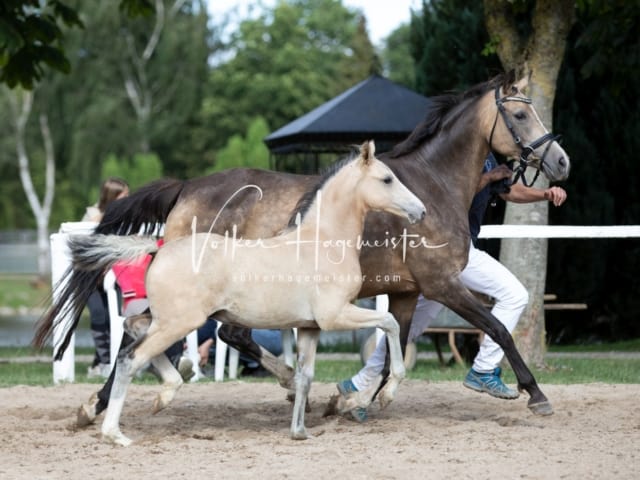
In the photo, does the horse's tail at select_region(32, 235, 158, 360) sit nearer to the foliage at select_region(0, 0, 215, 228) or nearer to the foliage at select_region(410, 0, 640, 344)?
the foliage at select_region(410, 0, 640, 344)

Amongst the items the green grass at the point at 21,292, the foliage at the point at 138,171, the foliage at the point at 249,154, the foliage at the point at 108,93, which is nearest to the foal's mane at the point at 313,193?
the green grass at the point at 21,292

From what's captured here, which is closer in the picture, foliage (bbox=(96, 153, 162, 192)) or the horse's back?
the horse's back

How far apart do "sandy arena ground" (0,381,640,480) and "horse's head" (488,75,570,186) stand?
1637 mm

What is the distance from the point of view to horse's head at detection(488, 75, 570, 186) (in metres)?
6.51

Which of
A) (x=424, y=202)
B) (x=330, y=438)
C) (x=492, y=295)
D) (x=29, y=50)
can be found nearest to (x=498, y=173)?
(x=424, y=202)

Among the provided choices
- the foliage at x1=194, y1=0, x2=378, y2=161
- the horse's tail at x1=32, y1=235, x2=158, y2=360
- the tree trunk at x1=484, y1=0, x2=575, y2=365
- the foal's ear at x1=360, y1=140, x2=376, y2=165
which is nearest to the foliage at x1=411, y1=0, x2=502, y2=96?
the tree trunk at x1=484, y1=0, x2=575, y2=365

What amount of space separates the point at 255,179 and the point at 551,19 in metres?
4.27

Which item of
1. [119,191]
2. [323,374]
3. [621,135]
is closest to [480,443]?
[323,374]

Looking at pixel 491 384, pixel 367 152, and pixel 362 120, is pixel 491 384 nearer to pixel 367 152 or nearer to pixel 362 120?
pixel 367 152

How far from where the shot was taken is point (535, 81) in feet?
31.7

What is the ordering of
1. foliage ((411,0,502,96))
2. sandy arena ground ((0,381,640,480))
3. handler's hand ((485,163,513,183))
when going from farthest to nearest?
foliage ((411,0,502,96)) → handler's hand ((485,163,513,183)) → sandy arena ground ((0,381,640,480))

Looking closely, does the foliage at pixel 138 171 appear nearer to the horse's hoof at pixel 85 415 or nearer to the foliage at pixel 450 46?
the foliage at pixel 450 46

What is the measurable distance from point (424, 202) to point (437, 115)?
0.78 meters

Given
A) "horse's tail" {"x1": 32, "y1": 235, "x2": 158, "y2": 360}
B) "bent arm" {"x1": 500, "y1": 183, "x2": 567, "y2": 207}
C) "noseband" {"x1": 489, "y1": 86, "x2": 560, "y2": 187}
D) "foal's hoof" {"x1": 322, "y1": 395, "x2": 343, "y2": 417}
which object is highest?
"noseband" {"x1": 489, "y1": 86, "x2": 560, "y2": 187}
